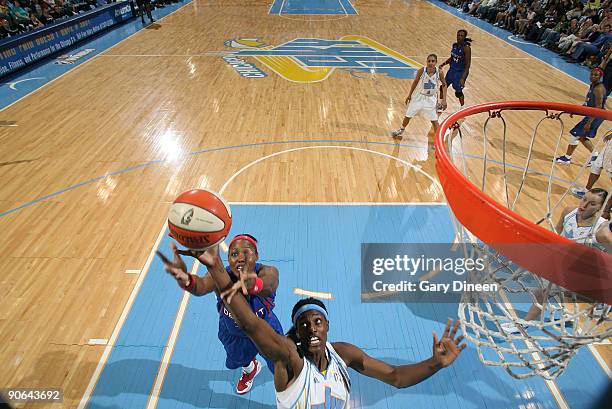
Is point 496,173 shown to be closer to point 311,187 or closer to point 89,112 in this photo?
point 311,187

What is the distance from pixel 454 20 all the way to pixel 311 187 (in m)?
17.1

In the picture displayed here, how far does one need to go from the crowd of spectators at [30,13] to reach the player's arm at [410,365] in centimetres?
1512

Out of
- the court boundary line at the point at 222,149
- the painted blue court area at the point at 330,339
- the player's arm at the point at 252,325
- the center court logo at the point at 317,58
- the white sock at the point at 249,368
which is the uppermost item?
the player's arm at the point at 252,325

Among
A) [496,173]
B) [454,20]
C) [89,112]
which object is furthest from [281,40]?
[496,173]

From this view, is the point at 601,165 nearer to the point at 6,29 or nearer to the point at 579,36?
the point at 579,36

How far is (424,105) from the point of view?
22.7 ft

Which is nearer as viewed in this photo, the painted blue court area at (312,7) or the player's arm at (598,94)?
the player's arm at (598,94)

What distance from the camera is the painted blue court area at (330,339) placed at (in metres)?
3.24

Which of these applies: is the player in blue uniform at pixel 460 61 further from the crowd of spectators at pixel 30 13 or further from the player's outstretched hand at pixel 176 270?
the crowd of spectators at pixel 30 13

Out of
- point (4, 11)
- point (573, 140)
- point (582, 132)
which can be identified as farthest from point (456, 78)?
point (4, 11)

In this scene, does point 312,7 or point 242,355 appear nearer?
point 242,355

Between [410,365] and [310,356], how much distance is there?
59 cm

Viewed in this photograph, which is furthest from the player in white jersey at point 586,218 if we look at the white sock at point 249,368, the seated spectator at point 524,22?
the seated spectator at point 524,22

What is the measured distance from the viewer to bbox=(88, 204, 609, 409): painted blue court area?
3244 millimetres
